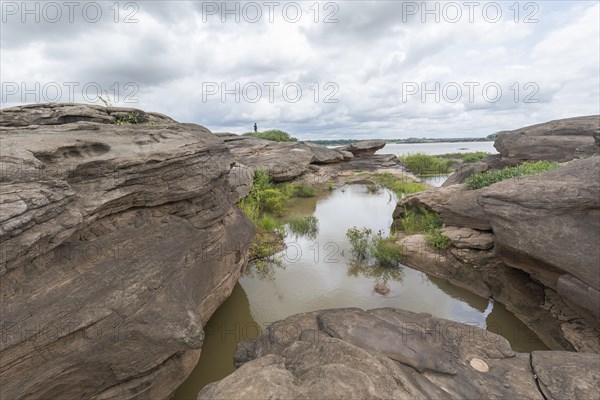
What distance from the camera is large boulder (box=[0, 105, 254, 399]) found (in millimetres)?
4000

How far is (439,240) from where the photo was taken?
1105 cm

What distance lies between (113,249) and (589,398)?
7.31 metres

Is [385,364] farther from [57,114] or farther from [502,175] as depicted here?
[502,175]

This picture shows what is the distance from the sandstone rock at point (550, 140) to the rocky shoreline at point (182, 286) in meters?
17.0

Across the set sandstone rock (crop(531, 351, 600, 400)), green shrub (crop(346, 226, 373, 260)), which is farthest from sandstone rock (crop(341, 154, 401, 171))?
sandstone rock (crop(531, 351, 600, 400))

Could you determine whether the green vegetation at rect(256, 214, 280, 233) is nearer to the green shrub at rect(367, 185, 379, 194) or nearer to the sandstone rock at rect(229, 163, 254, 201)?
the sandstone rock at rect(229, 163, 254, 201)

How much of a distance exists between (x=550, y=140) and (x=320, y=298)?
2304 cm

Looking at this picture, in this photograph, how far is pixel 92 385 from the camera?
4.51 metres

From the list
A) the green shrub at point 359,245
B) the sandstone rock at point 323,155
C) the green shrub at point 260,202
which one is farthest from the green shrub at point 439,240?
the sandstone rock at point 323,155

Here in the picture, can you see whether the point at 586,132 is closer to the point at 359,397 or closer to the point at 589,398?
the point at 589,398

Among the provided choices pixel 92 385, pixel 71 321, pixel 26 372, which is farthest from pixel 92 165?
pixel 92 385

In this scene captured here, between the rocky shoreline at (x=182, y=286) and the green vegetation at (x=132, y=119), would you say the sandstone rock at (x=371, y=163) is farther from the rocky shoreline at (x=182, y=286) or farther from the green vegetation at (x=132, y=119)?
the green vegetation at (x=132, y=119)

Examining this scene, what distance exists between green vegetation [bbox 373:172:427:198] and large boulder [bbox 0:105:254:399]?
1844 centimetres

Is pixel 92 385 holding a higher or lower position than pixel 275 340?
lower
